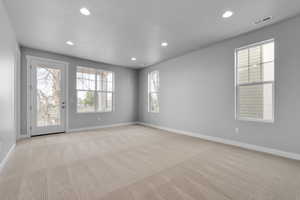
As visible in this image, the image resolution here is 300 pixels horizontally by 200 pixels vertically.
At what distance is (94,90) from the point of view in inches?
221

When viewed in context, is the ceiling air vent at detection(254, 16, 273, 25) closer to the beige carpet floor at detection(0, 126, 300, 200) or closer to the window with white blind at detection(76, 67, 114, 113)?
the beige carpet floor at detection(0, 126, 300, 200)

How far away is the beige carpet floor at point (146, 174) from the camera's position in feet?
5.39

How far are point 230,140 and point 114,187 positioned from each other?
321 centimetres

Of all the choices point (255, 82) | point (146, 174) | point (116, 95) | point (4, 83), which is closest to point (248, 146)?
point (255, 82)

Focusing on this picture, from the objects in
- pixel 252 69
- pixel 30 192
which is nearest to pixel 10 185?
pixel 30 192

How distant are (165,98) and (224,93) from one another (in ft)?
7.54

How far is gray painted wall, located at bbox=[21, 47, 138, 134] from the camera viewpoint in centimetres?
416

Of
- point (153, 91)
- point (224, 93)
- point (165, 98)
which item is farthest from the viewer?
point (153, 91)

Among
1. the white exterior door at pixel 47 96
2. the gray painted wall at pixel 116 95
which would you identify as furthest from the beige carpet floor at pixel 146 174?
the gray painted wall at pixel 116 95

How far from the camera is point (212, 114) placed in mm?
3953

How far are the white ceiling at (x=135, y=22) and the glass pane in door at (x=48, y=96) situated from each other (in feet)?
2.77

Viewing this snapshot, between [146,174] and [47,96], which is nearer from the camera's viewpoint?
[146,174]

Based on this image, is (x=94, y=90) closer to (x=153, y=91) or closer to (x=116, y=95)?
(x=116, y=95)

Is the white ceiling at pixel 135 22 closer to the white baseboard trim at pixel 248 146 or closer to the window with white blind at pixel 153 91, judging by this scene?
the window with white blind at pixel 153 91
